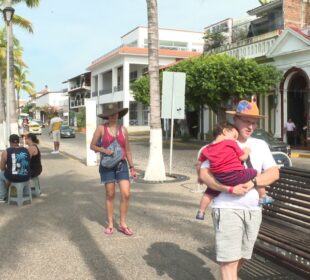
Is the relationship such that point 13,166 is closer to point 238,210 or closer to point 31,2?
point 238,210

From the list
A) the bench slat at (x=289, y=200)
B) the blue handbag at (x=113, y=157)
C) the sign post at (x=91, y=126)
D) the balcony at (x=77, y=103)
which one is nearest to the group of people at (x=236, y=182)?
the bench slat at (x=289, y=200)

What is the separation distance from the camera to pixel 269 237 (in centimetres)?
447

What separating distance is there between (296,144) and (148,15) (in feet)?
51.6

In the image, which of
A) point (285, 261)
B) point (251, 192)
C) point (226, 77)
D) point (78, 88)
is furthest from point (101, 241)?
point (78, 88)

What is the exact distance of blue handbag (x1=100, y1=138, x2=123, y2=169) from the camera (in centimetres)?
648

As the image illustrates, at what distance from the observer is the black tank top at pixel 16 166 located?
864 centimetres

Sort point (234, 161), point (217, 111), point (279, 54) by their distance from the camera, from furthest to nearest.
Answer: point (217, 111)
point (279, 54)
point (234, 161)

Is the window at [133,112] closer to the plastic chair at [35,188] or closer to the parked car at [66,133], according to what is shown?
the parked car at [66,133]

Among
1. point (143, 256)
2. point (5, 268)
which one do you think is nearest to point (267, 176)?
point (143, 256)

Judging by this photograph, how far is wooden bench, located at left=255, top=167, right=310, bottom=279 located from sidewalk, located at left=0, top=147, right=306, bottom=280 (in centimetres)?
41

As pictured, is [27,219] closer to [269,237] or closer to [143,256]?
[143,256]

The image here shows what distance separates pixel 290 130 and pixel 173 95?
46.2 ft

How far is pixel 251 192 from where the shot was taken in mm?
3633

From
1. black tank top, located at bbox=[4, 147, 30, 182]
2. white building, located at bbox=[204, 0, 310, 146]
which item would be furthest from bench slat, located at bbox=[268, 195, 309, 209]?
white building, located at bbox=[204, 0, 310, 146]
